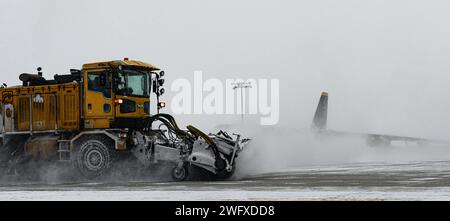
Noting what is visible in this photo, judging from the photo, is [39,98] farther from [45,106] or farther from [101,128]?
[101,128]

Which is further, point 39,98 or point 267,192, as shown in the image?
point 39,98

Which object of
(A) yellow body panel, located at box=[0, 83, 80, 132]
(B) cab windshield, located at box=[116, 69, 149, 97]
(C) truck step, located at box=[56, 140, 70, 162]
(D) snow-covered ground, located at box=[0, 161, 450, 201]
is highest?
(B) cab windshield, located at box=[116, 69, 149, 97]

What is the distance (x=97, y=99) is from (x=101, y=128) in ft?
3.12

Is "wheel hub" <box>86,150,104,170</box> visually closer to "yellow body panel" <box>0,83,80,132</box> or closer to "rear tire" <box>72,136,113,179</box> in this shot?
"rear tire" <box>72,136,113,179</box>

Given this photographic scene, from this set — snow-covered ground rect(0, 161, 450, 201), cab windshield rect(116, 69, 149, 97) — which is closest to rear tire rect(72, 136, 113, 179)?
cab windshield rect(116, 69, 149, 97)

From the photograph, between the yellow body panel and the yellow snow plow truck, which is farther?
the yellow body panel

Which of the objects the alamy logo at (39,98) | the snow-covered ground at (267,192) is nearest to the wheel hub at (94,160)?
the alamy logo at (39,98)

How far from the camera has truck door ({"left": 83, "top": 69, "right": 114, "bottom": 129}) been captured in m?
22.2

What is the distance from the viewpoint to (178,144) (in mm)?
21875

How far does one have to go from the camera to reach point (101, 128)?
2244 centimetres

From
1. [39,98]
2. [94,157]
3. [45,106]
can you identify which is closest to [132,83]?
[94,157]

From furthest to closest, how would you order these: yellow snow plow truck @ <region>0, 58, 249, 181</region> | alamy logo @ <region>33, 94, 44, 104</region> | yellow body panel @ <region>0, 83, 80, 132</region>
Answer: alamy logo @ <region>33, 94, 44, 104</region> → yellow body panel @ <region>0, 83, 80, 132</region> → yellow snow plow truck @ <region>0, 58, 249, 181</region>
